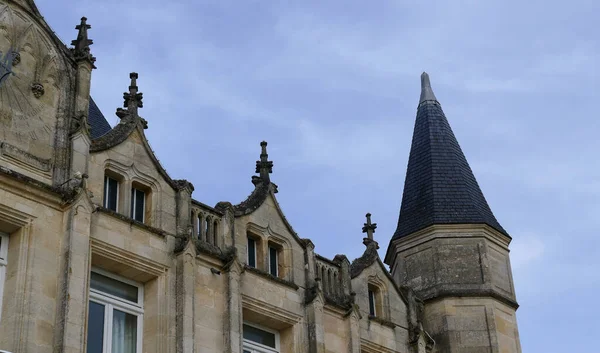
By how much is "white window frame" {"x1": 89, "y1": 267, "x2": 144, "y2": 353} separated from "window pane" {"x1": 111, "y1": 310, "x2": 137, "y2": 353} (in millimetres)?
61

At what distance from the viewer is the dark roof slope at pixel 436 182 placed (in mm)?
23922

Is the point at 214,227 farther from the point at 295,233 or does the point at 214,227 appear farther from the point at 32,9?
the point at 32,9

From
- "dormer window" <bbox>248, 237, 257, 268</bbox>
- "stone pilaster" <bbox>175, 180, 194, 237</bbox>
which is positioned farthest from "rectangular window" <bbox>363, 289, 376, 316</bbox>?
"stone pilaster" <bbox>175, 180, 194, 237</bbox>

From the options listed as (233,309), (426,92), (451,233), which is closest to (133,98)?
(233,309)

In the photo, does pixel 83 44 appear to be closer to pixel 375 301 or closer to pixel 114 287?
pixel 114 287

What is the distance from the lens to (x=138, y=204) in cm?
1855

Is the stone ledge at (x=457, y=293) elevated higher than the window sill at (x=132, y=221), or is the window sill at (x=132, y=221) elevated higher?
the stone ledge at (x=457, y=293)

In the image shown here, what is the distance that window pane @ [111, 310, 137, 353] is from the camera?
17297 millimetres

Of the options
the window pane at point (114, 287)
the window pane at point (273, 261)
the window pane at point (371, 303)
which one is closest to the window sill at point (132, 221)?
the window pane at point (114, 287)

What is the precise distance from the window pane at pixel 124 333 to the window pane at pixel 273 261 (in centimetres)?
325

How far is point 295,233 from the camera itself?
20.9 metres

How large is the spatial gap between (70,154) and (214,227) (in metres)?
3.07

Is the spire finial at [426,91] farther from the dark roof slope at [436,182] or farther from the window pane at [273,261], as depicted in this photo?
the window pane at [273,261]

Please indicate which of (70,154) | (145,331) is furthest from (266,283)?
(70,154)
